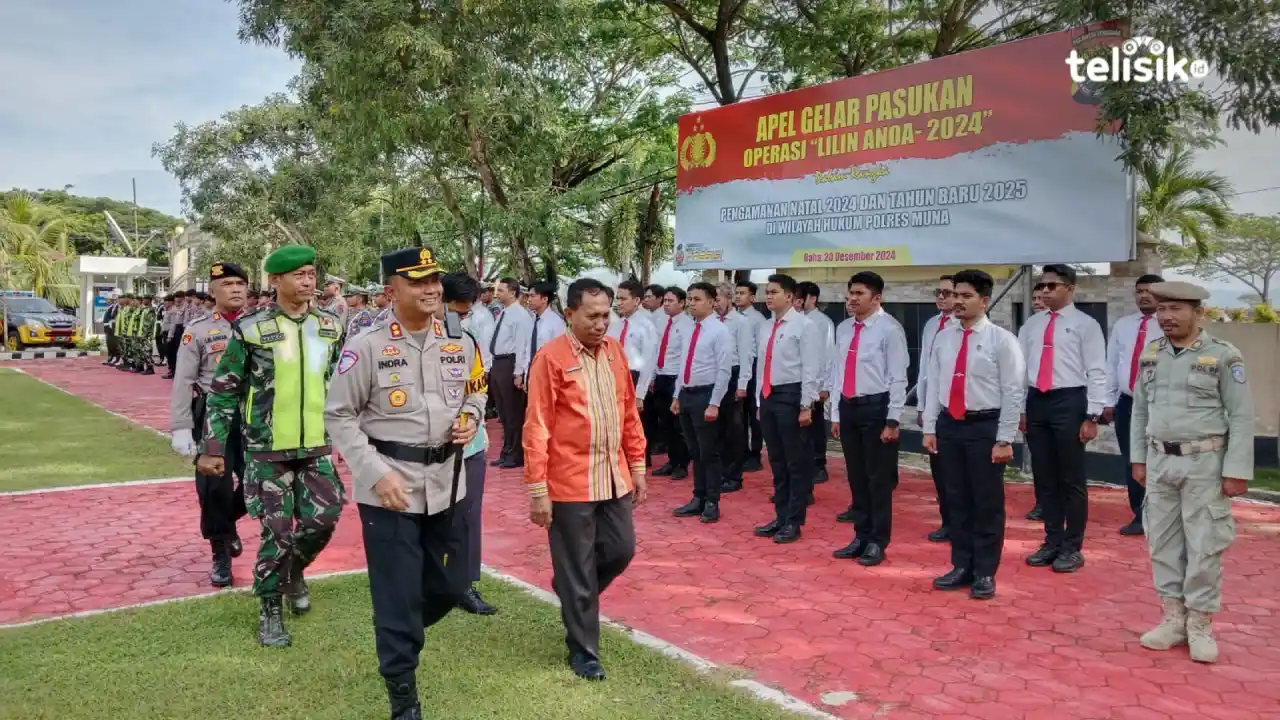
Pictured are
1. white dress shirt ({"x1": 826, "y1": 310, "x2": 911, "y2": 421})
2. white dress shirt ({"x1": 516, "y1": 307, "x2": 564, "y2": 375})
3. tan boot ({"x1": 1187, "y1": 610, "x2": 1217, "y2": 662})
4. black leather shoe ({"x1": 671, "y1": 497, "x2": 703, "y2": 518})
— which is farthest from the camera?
white dress shirt ({"x1": 516, "y1": 307, "x2": 564, "y2": 375})

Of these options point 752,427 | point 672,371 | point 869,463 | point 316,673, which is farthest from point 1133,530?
point 316,673

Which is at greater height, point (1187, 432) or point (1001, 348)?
point (1001, 348)

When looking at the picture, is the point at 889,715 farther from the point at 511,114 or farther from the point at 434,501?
the point at 511,114

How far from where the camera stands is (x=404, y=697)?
12.0 feet

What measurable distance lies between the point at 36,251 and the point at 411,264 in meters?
35.8

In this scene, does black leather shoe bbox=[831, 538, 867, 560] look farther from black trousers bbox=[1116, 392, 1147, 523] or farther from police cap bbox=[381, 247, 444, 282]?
police cap bbox=[381, 247, 444, 282]

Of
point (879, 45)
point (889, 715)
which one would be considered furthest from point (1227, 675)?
point (879, 45)

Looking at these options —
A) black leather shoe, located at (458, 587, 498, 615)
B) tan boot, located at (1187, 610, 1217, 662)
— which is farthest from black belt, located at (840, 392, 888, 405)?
black leather shoe, located at (458, 587, 498, 615)

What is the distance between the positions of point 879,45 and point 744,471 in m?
7.60

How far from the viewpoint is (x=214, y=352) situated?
219 inches

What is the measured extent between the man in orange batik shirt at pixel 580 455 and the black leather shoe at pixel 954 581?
2.39 m

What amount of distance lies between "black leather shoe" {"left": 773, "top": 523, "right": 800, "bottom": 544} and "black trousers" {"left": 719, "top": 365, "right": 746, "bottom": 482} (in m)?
1.93

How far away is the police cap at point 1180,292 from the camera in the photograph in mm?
4668

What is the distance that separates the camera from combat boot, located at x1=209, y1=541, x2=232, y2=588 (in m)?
5.70
